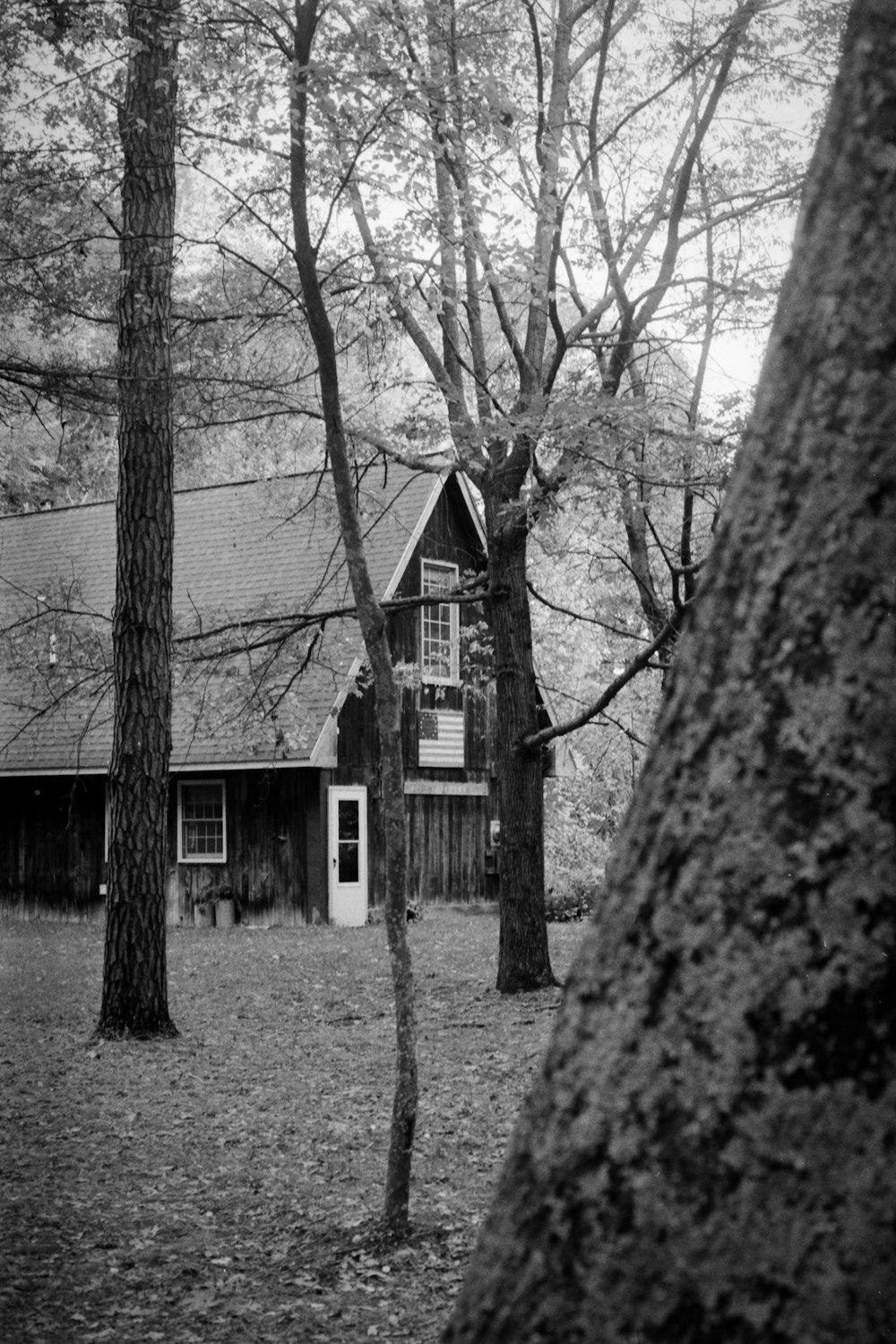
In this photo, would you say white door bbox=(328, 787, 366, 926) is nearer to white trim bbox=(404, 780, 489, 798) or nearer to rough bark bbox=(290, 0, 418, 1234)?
white trim bbox=(404, 780, 489, 798)

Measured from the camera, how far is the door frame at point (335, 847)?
2428cm

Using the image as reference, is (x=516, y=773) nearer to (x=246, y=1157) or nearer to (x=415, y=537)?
(x=246, y=1157)

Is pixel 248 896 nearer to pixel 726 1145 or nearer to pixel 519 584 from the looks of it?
pixel 519 584

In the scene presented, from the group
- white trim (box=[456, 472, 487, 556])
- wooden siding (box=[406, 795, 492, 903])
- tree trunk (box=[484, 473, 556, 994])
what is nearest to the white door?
wooden siding (box=[406, 795, 492, 903])

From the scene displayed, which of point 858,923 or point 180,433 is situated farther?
point 180,433

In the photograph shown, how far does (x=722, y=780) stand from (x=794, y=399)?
0.57 metres

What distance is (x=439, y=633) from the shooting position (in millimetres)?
26953

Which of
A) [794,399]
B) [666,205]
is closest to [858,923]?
[794,399]

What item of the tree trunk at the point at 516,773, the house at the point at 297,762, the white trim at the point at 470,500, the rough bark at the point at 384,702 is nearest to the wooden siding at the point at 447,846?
the house at the point at 297,762

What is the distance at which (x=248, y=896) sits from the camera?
24766 millimetres

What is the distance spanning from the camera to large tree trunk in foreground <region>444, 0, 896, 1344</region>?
1.80 m

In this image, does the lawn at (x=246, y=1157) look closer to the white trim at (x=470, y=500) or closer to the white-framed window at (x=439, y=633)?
the white-framed window at (x=439, y=633)

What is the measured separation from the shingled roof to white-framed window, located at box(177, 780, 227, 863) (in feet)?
3.76

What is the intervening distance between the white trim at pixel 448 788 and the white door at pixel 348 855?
129cm
